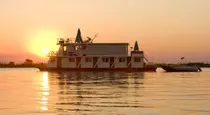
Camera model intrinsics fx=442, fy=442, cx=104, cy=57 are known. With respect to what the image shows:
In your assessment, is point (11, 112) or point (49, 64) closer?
point (11, 112)

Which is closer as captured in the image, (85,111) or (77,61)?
(85,111)

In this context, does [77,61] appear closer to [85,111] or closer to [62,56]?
[62,56]

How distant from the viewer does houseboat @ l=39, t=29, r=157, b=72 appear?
106375 mm

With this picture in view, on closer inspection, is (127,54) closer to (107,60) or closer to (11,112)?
(107,60)

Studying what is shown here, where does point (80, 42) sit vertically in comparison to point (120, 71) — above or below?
above

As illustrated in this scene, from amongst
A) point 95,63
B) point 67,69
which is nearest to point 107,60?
point 95,63

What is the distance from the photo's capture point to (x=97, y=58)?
107 meters

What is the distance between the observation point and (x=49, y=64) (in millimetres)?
111125

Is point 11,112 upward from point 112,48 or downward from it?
downward

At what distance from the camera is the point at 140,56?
351 feet

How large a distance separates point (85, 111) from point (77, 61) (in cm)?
8510

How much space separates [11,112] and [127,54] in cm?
8445

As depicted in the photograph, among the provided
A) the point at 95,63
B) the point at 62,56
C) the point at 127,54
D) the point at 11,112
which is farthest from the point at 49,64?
the point at 11,112

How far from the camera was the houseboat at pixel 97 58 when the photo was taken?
10638 cm
